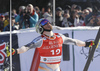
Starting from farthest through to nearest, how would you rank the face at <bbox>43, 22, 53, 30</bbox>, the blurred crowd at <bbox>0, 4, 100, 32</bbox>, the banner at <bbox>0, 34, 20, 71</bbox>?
the blurred crowd at <bbox>0, 4, 100, 32</bbox> → the banner at <bbox>0, 34, 20, 71</bbox> → the face at <bbox>43, 22, 53, 30</bbox>

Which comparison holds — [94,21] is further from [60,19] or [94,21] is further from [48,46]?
[48,46]

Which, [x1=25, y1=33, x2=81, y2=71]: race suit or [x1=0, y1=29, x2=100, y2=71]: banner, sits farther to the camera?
[x1=0, y1=29, x2=100, y2=71]: banner

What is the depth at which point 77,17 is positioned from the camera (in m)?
9.78

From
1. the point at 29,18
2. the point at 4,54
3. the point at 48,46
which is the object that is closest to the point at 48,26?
the point at 48,46

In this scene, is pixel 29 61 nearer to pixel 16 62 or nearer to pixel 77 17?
pixel 16 62

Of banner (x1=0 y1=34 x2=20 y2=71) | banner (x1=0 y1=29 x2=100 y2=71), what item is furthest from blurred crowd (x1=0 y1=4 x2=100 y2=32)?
banner (x1=0 y1=34 x2=20 y2=71)

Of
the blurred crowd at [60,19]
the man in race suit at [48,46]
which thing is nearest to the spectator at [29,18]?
the blurred crowd at [60,19]

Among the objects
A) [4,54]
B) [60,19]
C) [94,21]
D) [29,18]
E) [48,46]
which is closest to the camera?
[48,46]

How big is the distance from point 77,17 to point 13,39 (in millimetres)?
2496

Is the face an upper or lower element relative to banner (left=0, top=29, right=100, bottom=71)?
upper

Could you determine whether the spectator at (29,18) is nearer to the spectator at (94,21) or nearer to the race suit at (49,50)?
the spectator at (94,21)

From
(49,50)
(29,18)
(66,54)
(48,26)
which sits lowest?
(66,54)

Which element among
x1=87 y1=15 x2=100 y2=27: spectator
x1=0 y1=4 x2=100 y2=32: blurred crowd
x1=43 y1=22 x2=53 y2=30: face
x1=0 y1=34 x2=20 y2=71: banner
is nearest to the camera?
x1=43 y1=22 x2=53 y2=30: face

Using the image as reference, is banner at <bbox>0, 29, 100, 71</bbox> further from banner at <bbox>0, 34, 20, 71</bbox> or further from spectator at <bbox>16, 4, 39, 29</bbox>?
spectator at <bbox>16, 4, 39, 29</bbox>
